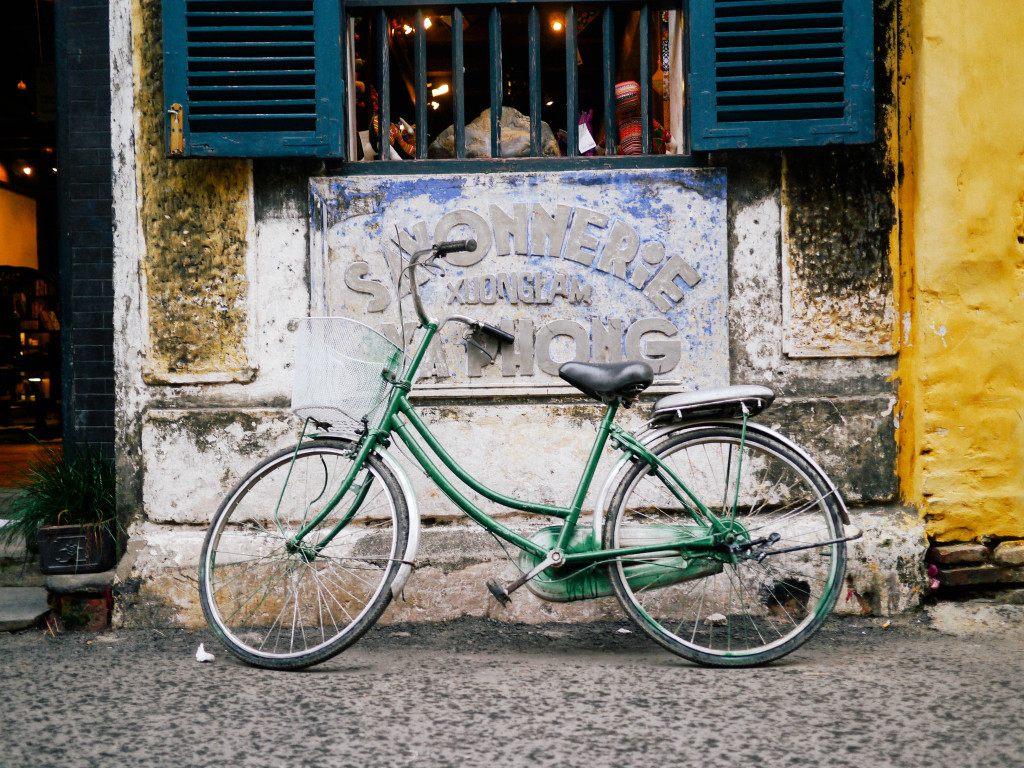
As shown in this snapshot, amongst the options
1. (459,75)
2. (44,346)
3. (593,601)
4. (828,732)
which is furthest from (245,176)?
(44,346)

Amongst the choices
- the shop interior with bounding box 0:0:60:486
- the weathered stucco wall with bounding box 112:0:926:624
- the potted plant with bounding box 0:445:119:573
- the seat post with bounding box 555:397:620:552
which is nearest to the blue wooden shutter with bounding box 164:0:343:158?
the weathered stucco wall with bounding box 112:0:926:624

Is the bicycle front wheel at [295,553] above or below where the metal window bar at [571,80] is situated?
below

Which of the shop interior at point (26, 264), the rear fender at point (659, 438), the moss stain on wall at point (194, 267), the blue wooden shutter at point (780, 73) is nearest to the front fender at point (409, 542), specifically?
the rear fender at point (659, 438)

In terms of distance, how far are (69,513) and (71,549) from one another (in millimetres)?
187

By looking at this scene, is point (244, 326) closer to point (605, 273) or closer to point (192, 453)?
point (192, 453)

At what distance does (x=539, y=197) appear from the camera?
13.5ft

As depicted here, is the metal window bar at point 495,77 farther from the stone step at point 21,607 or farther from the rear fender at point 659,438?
the stone step at point 21,607

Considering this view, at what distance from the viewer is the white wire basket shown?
320cm

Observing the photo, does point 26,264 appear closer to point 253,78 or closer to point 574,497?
point 253,78

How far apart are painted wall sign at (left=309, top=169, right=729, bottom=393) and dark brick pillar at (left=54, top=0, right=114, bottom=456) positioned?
43.1 inches

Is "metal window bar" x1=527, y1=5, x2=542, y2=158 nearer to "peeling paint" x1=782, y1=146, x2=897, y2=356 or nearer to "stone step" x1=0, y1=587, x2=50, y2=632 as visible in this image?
"peeling paint" x1=782, y1=146, x2=897, y2=356

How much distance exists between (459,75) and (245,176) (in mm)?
1111

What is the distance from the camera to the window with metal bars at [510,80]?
155 inches

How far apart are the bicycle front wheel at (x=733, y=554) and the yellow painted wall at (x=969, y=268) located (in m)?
0.65
